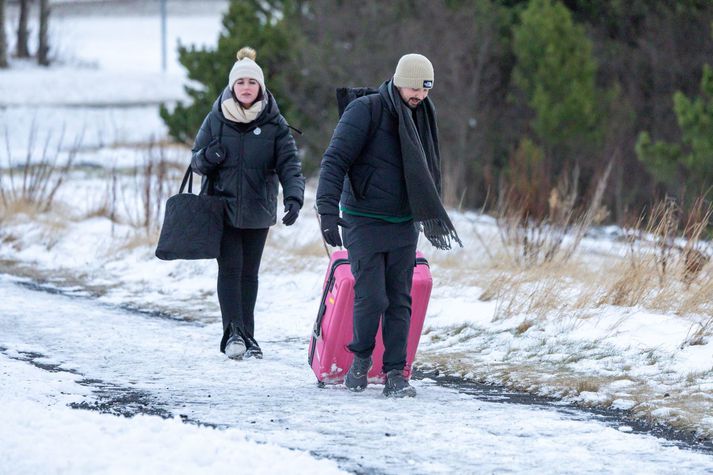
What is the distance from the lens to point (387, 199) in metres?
5.68

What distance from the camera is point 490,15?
25531 millimetres

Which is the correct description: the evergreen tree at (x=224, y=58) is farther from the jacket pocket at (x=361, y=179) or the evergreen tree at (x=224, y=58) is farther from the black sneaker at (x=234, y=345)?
the jacket pocket at (x=361, y=179)

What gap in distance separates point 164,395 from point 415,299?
1331mm

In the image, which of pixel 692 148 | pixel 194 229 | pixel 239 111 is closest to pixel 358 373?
pixel 194 229

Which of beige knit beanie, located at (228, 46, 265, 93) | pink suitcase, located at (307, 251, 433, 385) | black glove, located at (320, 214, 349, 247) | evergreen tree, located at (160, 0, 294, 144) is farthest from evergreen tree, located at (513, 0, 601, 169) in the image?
black glove, located at (320, 214, 349, 247)

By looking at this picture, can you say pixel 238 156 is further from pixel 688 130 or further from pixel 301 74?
pixel 301 74

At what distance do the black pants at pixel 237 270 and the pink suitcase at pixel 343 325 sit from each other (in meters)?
0.85

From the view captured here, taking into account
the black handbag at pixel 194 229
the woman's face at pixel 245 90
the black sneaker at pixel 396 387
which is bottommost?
the black sneaker at pixel 396 387

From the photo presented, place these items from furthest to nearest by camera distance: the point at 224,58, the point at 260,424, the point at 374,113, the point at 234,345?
the point at 224,58 < the point at 234,345 < the point at 374,113 < the point at 260,424

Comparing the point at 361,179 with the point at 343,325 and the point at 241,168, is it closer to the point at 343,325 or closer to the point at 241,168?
the point at 343,325

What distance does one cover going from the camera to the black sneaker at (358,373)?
591cm

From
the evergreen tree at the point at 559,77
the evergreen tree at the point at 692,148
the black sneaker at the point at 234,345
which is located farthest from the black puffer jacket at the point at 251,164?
the evergreen tree at the point at 559,77

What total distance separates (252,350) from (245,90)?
4.91 feet

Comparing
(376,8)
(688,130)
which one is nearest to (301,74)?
(376,8)
